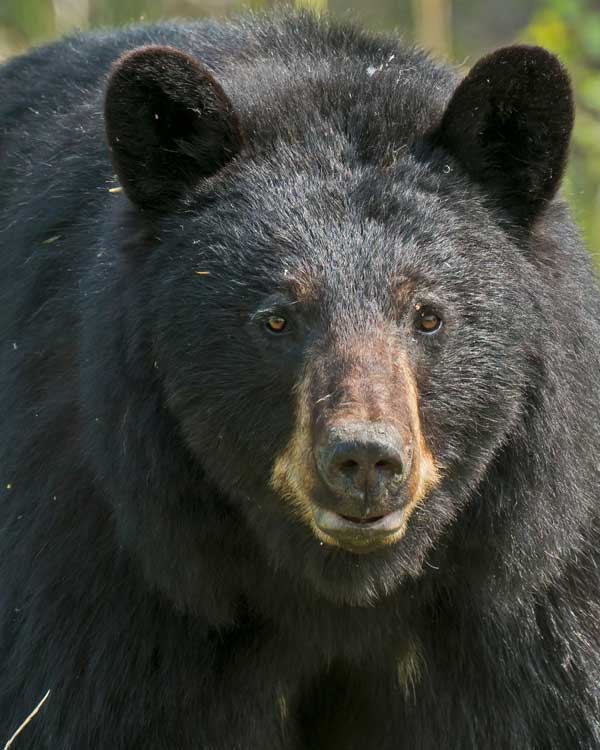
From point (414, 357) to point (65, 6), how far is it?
315 inches

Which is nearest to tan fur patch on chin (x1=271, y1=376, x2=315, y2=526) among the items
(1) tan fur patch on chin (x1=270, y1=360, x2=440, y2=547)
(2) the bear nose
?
(1) tan fur patch on chin (x1=270, y1=360, x2=440, y2=547)

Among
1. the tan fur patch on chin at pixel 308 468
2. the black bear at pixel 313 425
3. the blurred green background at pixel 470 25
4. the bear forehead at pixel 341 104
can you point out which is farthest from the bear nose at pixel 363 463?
the blurred green background at pixel 470 25

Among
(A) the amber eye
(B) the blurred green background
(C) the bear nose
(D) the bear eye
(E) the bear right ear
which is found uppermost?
(E) the bear right ear

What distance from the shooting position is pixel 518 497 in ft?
14.9

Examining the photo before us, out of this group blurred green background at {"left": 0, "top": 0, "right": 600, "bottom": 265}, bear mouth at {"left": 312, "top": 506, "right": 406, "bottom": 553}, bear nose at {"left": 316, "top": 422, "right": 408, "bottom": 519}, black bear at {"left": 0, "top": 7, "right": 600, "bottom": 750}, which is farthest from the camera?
blurred green background at {"left": 0, "top": 0, "right": 600, "bottom": 265}

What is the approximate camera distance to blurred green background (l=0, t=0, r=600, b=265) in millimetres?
9477

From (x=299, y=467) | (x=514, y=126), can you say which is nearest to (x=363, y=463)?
(x=299, y=467)

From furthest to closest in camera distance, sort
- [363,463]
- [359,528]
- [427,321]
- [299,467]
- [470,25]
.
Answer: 1. [470,25]
2. [427,321]
3. [299,467]
4. [359,528]
5. [363,463]

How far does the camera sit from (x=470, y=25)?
14.7 meters

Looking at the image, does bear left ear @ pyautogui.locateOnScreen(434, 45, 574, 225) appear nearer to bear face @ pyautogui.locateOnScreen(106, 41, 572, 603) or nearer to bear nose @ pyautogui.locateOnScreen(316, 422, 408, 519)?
bear face @ pyautogui.locateOnScreen(106, 41, 572, 603)

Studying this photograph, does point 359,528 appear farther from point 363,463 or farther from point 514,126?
point 514,126

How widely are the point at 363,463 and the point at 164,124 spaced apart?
1344 mm

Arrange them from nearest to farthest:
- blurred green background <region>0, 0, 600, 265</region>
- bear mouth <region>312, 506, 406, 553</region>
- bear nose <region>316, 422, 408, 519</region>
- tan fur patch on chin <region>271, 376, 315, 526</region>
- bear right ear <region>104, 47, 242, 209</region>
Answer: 1. bear nose <region>316, 422, 408, 519</region>
2. bear mouth <region>312, 506, 406, 553</region>
3. tan fur patch on chin <region>271, 376, 315, 526</region>
4. bear right ear <region>104, 47, 242, 209</region>
5. blurred green background <region>0, 0, 600, 265</region>

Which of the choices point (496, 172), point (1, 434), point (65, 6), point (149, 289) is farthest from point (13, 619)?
point (65, 6)
